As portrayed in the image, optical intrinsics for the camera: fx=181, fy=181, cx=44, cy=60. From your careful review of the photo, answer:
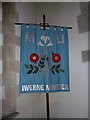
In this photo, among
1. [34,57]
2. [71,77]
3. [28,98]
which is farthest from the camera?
[71,77]

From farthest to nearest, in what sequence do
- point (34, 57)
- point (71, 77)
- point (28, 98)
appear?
point (71, 77) → point (28, 98) → point (34, 57)

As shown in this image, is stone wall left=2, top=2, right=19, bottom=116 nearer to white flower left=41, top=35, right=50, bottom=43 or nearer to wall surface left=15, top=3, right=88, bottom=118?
wall surface left=15, top=3, right=88, bottom=118

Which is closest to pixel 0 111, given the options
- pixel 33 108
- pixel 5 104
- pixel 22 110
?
pixel 5 104

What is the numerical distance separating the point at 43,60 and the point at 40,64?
0.26 ft

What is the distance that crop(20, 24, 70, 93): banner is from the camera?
2.74m

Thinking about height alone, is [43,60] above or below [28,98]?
above

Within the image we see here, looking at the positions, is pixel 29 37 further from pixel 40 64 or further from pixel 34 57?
pixel 40 64

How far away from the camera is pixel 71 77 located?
11.1 feet

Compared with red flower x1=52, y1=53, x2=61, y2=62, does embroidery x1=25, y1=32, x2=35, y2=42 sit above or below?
above

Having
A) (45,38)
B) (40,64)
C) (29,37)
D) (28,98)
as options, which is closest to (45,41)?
(45,38)

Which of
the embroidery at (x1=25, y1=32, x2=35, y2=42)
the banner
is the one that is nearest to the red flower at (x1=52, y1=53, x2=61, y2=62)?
the banner

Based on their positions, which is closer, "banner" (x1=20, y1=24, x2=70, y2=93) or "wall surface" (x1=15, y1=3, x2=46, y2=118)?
"banner" (x1=20, y1=24, x2=70, y2=93)

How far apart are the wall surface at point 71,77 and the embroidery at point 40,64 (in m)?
0.39

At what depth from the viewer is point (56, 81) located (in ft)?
9.21
